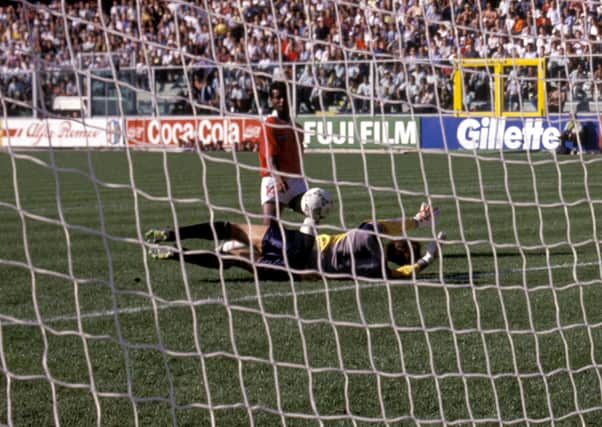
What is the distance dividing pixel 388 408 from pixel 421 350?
105cm

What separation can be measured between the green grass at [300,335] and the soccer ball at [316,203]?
2.17 ft

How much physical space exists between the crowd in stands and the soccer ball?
2.66 ft

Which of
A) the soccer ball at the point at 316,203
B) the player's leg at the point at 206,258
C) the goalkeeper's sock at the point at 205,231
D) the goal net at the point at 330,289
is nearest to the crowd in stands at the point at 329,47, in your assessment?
the goal net at the point at 330,289

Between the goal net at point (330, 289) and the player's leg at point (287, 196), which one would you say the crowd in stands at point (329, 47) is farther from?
the player's leg at point (287, 196)

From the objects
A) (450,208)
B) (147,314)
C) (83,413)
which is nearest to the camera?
(83,413)

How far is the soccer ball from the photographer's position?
8.54m

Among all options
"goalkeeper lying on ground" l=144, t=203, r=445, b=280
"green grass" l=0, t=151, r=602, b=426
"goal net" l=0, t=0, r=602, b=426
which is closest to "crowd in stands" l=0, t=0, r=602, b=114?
"goal net" l=0, t=0, r=602, b=426

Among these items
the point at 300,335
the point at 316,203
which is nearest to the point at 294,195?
the point at 316,203

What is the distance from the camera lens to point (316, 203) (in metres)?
8.68

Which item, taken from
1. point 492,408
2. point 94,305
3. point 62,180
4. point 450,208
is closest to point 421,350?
point 492,408

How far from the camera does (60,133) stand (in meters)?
31.3

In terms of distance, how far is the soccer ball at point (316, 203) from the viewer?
854cm

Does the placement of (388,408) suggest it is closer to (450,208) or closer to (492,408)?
(492,408)

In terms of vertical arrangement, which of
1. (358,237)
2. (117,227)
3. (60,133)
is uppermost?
(358,237)
